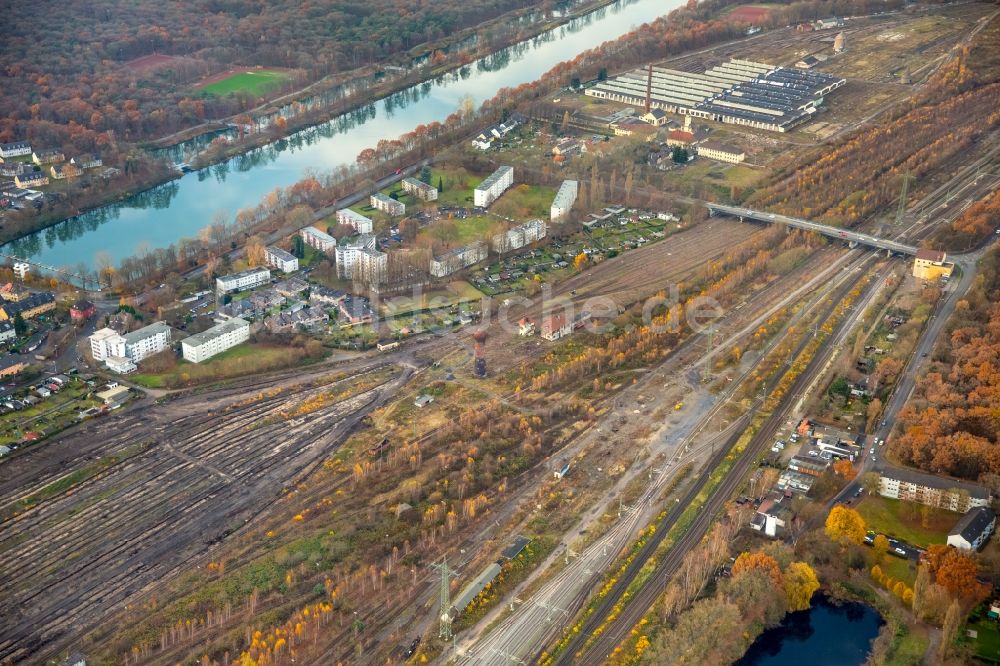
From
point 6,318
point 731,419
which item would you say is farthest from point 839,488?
point 6,318

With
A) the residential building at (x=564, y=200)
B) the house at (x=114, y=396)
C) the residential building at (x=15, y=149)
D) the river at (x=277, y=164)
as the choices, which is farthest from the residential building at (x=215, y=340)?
the residential building at (x=15, y=149)

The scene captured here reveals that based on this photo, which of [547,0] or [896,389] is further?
[547,0]

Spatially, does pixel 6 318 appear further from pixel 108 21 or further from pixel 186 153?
pixel 108 21

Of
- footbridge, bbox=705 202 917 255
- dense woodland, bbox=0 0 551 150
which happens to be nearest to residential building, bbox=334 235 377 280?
footbridge, bbox=705 202 917 255

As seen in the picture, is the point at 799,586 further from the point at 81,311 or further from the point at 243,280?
the point at 81,311

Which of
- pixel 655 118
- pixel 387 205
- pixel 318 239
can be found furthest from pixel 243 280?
pixel 655 118

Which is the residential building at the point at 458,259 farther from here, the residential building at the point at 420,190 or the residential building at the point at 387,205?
the residential building at the point at 420,190

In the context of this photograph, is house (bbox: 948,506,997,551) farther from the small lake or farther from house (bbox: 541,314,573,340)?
house (bbox: 541,314,573,340)
